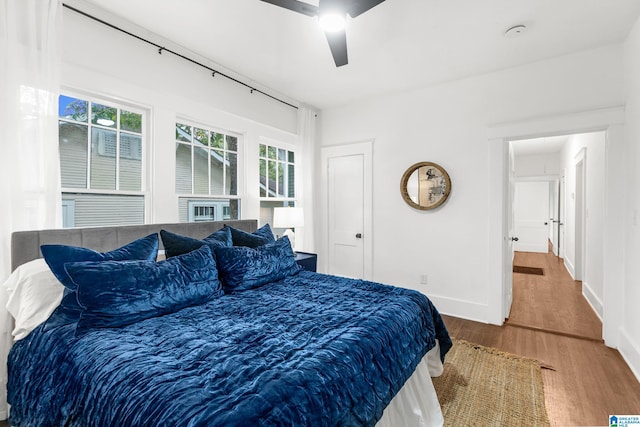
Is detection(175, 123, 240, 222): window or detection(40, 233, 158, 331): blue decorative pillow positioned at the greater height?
detection(175, 123, 240, 222): window

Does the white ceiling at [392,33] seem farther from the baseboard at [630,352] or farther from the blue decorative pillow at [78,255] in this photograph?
the baseboard at [630,352]

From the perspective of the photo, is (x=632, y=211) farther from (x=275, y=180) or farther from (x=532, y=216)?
(x=532, y=216)

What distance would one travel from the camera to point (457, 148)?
3.58 meters

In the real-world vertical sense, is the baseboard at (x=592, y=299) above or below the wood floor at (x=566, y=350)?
above

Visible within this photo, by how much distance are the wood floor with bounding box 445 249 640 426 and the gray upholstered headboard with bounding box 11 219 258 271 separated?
2790 millimetres

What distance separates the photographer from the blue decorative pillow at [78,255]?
1.70 m

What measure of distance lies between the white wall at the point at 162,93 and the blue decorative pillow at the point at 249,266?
994mm

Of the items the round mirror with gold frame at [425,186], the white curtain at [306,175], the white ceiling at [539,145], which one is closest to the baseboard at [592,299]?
the round mirror with gold frame at [425,186]

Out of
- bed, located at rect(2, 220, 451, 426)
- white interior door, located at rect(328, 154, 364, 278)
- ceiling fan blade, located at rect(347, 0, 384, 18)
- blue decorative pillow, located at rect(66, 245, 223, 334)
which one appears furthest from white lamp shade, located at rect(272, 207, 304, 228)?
ceiling fan blade, located at rect(347, 0, 384, 18)

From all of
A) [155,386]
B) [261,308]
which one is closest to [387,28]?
[261,308]

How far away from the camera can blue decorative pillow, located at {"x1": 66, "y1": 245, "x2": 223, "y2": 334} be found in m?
1.55

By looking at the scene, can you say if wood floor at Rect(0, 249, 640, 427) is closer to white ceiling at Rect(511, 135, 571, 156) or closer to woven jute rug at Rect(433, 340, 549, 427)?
woven jute rug at Rect(433, 340, 549, 427)

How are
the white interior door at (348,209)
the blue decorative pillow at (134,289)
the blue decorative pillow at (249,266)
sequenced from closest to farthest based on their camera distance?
the blue decorative pillow at (134,289), the blue decorative pillow at (249,266), the white interior door at (348,209)

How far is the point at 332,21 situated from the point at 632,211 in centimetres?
286
